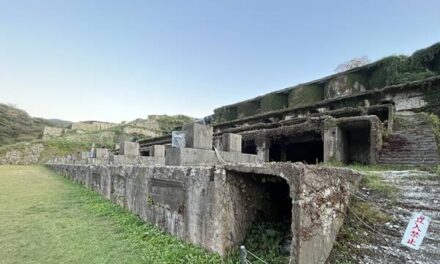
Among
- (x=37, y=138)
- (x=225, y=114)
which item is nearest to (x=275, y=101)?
(x=225, y=114)

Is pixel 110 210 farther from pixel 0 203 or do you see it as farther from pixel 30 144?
pixel 30 144

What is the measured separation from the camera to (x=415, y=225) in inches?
100

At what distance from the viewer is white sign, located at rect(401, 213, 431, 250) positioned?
8.13ft

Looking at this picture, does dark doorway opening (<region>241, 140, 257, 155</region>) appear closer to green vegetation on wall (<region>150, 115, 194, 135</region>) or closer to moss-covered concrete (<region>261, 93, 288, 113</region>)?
moss-covered concrete (<region>261, 93, 288, 113</region>)

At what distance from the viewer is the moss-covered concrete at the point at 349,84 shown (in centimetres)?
2286

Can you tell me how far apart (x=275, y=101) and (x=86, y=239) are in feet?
85.3

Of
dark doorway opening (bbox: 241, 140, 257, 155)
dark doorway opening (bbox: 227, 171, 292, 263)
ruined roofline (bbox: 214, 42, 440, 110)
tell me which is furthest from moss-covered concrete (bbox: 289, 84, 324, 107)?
dark doorway opening (bbox: 227, 171, 292, 263)

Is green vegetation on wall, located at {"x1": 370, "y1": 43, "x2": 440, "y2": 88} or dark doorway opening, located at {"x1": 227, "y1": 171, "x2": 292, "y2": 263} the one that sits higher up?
green vegetation on wall, located at {"x1": 370, "y1": 43, "x2": 440, "y2": 88}

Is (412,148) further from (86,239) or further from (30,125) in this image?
(30,125)

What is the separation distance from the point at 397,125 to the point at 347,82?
12.2 meters

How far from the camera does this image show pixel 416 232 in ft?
8.26

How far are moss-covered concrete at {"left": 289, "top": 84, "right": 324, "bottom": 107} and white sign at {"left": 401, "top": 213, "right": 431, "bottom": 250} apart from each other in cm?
2384

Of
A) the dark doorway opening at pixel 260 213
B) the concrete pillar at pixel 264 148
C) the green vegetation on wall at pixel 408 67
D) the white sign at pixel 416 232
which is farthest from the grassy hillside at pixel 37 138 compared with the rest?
the white sign at pixel 416 232

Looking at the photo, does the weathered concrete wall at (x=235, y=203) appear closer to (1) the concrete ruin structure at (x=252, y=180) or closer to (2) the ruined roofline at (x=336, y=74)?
(1) the concrete ruin structure at (x=252, y=180)
